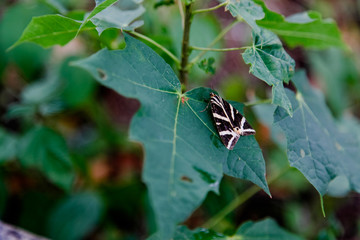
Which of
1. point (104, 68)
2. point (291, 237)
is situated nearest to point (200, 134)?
point (104, 68)

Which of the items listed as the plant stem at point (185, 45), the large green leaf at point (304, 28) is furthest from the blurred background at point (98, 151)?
the large green leaf at point (304, 28)

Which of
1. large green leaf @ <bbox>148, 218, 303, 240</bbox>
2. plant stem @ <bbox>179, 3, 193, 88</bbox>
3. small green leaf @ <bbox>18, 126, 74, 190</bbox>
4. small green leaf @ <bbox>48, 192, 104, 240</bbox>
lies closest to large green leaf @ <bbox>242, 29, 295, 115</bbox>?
plant stem @ <bbox>179, 3, 193, 88</bbox>

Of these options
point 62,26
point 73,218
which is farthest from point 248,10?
point 73,218

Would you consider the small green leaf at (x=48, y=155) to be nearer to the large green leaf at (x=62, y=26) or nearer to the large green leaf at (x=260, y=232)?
the large green leaf at (x=62, y=26)

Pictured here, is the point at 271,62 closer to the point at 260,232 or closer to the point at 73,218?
the point at 260,232

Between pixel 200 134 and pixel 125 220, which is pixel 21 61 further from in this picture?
pixel 200 134

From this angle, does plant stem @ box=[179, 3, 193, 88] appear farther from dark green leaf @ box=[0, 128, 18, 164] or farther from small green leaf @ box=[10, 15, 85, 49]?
dark green leaf @ box=[0, 128, 18, 164]

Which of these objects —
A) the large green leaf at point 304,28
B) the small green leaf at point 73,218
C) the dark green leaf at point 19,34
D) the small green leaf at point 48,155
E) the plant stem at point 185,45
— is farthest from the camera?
the dark green leaf at point 19,34
